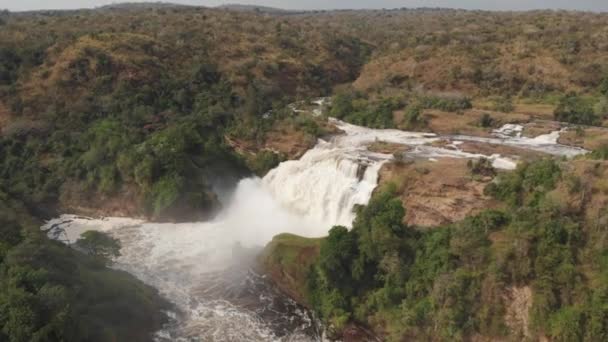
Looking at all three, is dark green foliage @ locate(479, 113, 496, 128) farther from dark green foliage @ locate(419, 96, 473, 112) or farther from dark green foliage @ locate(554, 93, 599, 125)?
dark green foliage @ locate(554, 93, 599, 125)

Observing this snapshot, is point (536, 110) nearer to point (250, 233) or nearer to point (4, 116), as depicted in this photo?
point (250, 233)

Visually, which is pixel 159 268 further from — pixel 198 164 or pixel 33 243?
pixel 198 164

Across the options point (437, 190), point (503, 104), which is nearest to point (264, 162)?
point (437, 190)

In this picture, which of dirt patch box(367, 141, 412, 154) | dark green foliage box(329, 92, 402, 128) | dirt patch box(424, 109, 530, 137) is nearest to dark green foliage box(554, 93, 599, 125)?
dirt patch box(424, 109, 530, 137)

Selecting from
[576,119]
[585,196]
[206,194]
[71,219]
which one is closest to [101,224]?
[71,219]

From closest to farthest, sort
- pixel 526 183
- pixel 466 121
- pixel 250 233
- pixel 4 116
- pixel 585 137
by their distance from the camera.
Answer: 1. pixel 526 183
2. pixel 250 233
3. pixel 585 137
4. pixel 466 121
5. pixel 4 116
